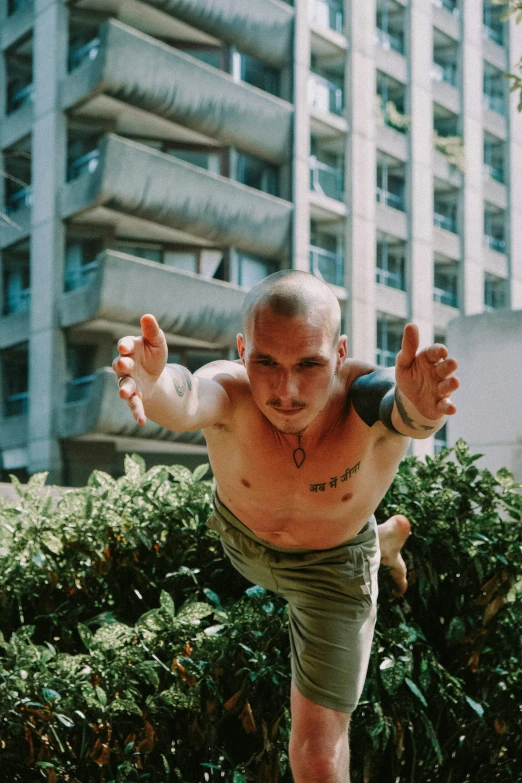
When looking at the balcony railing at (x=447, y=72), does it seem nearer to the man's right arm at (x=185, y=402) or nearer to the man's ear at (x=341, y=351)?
the man's ear at (x=341, y=351)

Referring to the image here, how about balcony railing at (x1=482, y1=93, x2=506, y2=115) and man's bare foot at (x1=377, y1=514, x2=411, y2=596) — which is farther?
balcony railing at (x1=482, y1=93, x2=506, y2=115)

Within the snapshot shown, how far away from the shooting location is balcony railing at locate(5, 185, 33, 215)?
25.5 metres

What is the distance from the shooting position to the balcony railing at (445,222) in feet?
116

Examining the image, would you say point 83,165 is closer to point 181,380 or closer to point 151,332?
point 181,380

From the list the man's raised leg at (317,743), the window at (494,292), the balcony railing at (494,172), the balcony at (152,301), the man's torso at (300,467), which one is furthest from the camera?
the balcony railing at (494,172)

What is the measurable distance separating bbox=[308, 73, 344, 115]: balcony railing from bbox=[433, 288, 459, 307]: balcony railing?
7.40 m

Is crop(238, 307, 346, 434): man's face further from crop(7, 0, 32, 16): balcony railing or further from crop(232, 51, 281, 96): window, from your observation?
crop(7, 0, 32, 16): balcony railing

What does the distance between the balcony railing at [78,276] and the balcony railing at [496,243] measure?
1819cm

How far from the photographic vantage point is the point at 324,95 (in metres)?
30.3

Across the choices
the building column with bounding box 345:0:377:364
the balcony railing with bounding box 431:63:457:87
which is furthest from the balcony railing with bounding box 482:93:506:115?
the building column with bounding box 345:0:377:364

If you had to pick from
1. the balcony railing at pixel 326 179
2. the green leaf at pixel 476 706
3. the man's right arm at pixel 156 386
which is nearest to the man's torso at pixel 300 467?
the man's right arm at pixel 156 386

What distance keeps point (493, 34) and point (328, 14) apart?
1048cm

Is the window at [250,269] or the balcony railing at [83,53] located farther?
the window at [250,269]

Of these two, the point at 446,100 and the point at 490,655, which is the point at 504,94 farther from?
the point at 490,655
